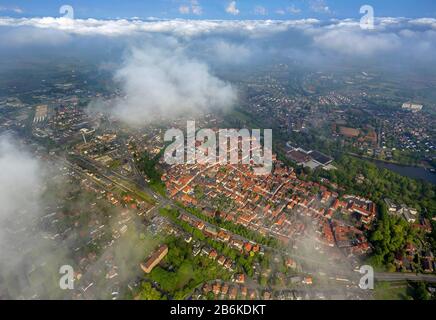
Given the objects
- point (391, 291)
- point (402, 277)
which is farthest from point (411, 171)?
point (391, 291)

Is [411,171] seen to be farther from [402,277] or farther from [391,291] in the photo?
[391,291]

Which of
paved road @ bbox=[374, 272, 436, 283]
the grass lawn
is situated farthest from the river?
the grass lawn

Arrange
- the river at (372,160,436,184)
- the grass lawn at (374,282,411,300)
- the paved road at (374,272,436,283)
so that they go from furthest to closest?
1. the river at (372,160,436,184)
2. the paved road at (374,272,436,283)
3. the grass lawn at (374,282,411,300)

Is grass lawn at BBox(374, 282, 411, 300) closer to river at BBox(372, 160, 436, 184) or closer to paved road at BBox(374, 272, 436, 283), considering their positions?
paved road at BBox(374, 272, 436, 283)

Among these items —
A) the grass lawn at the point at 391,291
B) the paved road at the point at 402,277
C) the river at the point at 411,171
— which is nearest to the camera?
the grass lawn at the point at 391,291

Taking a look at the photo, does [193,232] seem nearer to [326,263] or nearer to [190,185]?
[190,185]

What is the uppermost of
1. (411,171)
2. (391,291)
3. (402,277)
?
(411,171)

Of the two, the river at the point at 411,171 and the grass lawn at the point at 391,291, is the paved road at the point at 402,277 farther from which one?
the river at the point at 411,171

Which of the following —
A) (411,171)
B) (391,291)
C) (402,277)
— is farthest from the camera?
(411,171)

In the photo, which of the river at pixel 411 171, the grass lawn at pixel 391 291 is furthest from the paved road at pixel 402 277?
the river at pixel 411 171

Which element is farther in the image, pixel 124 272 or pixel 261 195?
pixel 261 195
